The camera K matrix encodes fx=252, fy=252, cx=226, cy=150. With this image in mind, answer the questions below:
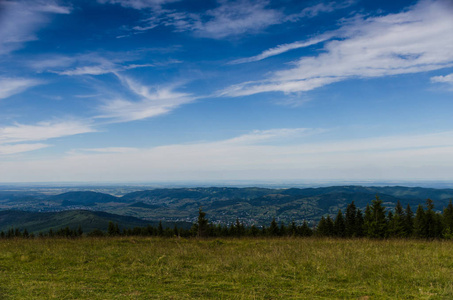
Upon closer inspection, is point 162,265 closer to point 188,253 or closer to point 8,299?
point 188,253

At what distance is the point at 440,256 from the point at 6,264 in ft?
62.9

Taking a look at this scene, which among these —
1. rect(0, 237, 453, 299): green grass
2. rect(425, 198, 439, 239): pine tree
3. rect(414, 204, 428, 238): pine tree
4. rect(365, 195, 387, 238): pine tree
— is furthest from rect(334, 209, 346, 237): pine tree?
rect(0, 237, 453, 299): green grass

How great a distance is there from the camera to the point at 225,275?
30.0 ft

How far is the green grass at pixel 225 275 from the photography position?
7.41 m

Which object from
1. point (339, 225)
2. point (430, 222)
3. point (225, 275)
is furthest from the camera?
point (339, 225)

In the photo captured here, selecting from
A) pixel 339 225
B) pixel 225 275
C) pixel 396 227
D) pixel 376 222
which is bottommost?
pixel 339 225

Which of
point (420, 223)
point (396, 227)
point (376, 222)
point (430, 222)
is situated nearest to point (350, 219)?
point (396, 227)

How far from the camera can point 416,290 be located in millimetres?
7461

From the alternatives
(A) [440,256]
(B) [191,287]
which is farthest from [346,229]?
(B) [191,287]

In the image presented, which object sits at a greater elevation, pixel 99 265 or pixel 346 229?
pixel 99 265

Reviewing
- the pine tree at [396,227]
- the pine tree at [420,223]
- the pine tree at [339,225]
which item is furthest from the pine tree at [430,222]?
the pine tree at [339,225]

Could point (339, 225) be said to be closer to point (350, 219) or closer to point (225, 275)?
point (350, 219)

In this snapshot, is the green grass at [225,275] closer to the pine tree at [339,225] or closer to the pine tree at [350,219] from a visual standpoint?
the pine tree at [350,219]

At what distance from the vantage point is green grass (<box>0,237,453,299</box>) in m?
7.41
